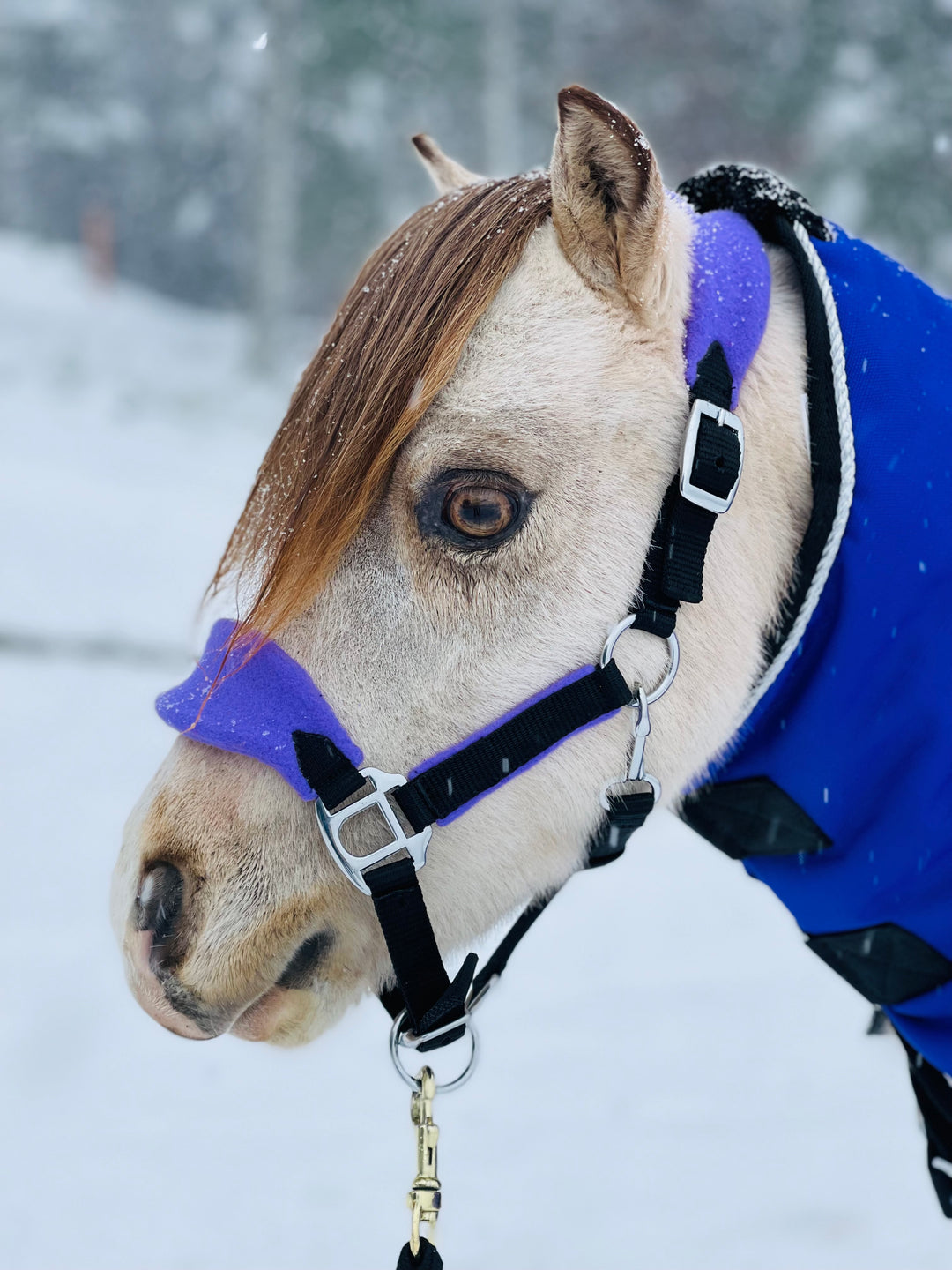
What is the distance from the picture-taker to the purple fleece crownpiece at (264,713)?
4.97 ft

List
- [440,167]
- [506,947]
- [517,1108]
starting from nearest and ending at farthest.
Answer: [506,947] < [440,167] < [517,1108]

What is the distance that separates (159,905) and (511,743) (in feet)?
1.82

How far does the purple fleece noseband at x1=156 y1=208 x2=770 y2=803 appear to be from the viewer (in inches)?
59.7

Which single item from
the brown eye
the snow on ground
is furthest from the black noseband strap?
the snow on ground

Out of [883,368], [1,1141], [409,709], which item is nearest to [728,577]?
[883,368]

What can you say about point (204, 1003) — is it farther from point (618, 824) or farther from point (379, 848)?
point (618, 824)

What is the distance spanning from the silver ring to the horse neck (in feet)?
0.12

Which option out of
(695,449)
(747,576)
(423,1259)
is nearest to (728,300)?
(695,449)

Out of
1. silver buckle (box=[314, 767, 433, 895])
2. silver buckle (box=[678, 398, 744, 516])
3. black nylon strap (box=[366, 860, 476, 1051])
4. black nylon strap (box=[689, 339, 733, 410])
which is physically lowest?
black nylon strap (box=[366, 860, 476, 1051])

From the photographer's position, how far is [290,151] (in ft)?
48.7

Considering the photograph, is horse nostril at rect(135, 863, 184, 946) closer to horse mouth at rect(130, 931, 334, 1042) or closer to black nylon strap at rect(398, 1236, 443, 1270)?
horse mouth at rect(130, 931, 334, 1042)

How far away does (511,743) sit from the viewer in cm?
156

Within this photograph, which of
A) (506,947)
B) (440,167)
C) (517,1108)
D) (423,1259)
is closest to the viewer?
(423,1259)

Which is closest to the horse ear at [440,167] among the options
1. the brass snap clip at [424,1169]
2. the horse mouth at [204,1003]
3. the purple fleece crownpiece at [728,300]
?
the purple fleece crownpiece at [728,300]
